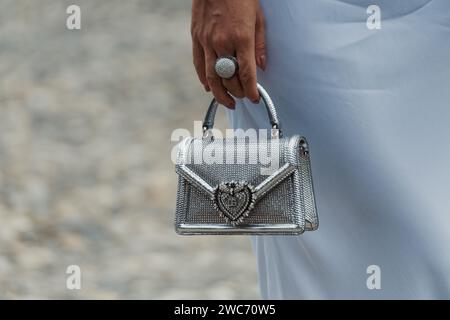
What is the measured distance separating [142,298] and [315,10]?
52.0 inches

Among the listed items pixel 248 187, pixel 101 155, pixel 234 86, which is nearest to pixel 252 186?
pixel 248 187

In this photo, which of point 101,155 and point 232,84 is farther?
point 101,155

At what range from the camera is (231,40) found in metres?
1.78

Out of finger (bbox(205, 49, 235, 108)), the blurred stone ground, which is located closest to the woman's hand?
finger (bbox(205, 49, 235, 108))

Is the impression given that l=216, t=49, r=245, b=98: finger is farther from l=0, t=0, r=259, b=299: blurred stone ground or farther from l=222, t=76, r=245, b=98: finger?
l=0, t=0, r=259, b=299: blurred stone ground

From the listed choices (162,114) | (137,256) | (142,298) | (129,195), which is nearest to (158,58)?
(162,114)

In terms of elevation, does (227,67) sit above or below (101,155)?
below

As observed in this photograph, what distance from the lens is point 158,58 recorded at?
178 inches

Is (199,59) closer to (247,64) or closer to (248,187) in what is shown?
(247,64)

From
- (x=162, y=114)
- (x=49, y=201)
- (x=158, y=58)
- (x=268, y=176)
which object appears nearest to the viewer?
(x=268, y=176)

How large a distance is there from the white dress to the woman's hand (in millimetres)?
32

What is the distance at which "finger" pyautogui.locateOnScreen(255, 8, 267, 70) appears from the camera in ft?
5.95

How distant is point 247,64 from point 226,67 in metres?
0.03

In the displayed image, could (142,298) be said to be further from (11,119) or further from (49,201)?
(11,119)
